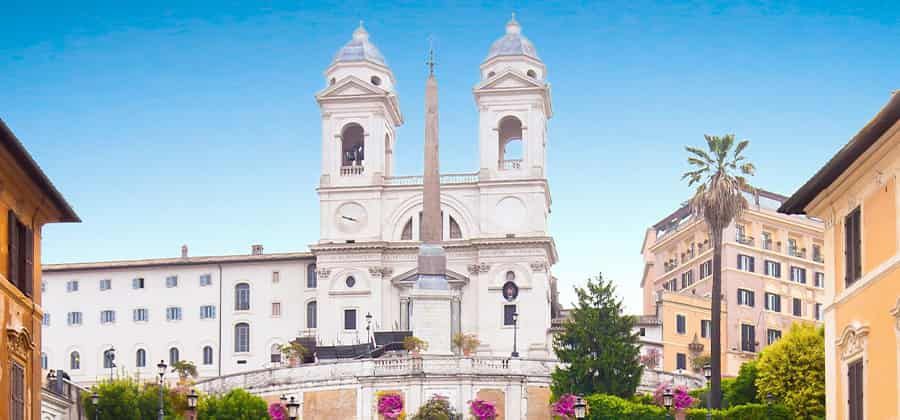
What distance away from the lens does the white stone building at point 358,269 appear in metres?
116

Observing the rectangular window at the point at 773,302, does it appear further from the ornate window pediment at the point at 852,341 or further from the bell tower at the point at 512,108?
the ornate window pediment at the point at 852,341

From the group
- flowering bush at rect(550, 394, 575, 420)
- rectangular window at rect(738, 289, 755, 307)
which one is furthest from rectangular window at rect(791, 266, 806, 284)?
flowering bush at rect(550, 394, 575, 420)

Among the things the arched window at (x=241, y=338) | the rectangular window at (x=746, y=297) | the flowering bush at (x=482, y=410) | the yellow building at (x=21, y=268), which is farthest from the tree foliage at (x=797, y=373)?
the rectangular window at (x=746, y=297)

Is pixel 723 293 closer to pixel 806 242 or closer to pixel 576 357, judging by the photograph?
pixel 806 242

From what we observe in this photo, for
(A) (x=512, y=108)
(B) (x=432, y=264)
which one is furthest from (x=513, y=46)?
(B) (x=432, y=264)

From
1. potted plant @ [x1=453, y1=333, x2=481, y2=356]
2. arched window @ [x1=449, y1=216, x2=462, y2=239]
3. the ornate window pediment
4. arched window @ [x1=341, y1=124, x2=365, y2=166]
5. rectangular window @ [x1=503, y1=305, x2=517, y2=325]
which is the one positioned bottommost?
the ornate window pediment

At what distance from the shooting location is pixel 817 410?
72.9m

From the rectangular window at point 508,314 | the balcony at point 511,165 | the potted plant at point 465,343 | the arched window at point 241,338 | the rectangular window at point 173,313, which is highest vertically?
the balcony at point 511,165

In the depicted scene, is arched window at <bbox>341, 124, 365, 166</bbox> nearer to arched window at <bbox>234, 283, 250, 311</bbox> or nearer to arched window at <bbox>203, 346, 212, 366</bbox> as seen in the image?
arched window at <bbox>234, 283, 250, 311</bbox>

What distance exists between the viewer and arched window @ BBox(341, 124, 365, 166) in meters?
121

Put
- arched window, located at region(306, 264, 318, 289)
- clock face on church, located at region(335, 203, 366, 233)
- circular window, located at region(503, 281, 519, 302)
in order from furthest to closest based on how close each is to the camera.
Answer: arched window, located at region(306, 264, 318, 289) → clock face on church, located at region(335, 203, 366, 233) → circular window, located at region(503, 281, 519, 302)

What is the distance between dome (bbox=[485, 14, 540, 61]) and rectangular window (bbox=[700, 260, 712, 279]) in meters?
23.1

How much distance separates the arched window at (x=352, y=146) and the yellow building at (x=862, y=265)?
84504 millimetres

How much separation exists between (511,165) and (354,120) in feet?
34.0
